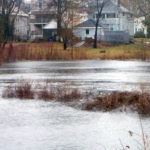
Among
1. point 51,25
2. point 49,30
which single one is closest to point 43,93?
point 49,30

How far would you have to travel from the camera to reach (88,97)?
64.4ft

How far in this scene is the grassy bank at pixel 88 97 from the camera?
59.0ft

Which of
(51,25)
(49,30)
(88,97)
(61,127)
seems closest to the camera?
(61,127)

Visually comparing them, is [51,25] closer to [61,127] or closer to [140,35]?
[140,35]

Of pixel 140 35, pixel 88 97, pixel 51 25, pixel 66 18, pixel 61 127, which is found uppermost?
pixel 66 18

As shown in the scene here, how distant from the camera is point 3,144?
13.6 metres

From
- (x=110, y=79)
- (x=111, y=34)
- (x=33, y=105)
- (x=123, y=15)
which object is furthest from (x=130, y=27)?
(x=33, y=105)

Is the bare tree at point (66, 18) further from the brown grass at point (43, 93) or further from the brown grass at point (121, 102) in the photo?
the brown grass at point (121, 102)

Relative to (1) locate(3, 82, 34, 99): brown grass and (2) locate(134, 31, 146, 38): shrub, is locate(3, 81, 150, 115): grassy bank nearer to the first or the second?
(1) locate(3, 82, 34, 99): brown grass

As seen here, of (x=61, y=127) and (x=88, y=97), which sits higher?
(x=88, y=97)

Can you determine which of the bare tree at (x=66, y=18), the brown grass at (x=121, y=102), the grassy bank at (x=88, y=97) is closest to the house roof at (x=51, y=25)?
the bare tree at (x=66, y=18)

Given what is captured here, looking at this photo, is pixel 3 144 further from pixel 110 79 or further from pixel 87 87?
pixel 110 79

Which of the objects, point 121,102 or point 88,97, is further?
point 88,97

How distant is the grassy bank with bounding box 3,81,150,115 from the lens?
59.0ft
